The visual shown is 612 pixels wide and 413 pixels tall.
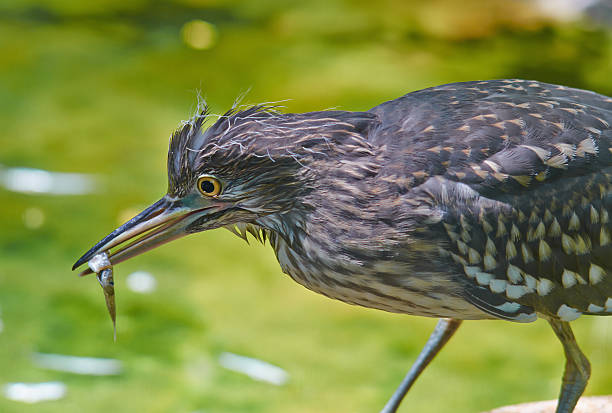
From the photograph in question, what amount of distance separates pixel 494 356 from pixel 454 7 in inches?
211

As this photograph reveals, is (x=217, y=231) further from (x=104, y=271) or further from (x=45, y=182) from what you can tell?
(x=104, y=271)

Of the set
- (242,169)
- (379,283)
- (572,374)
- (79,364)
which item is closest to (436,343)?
(572,374)

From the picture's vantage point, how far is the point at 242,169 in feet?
11.6

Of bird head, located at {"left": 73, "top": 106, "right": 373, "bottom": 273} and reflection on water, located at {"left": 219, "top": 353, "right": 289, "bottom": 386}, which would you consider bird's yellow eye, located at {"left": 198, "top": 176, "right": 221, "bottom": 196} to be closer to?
bird head, located at {"left": 73, "top": 106, "right": 373, "bottom": 273}

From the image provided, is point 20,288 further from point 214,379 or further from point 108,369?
point 214,379

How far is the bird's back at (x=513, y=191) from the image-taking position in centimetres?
352

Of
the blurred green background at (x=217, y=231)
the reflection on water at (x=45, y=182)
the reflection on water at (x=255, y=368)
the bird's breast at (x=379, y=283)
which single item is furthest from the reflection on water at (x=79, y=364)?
the bird's breast at (x=379, y=283)

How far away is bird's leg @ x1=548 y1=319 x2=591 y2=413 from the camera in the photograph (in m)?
4.05

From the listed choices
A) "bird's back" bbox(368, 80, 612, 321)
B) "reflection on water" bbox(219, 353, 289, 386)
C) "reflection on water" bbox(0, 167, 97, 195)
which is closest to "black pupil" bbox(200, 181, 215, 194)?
"bird's back" bbox(368, 80, 612, 321)

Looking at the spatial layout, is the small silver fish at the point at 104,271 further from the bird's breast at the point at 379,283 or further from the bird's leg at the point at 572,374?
the bird's leg at the point at 572,374

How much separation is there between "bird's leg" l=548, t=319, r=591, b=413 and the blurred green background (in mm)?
1823

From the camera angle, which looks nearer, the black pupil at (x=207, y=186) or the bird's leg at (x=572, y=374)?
the black pupil at (x=207, y=186)

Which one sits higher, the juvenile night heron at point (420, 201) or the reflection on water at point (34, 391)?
the juvenile night heron at point (420, 201)

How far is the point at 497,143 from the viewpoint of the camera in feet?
11.7
